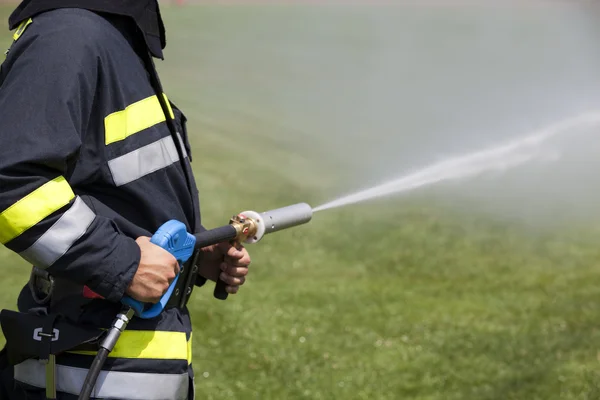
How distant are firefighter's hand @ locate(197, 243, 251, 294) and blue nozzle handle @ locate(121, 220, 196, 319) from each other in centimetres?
36

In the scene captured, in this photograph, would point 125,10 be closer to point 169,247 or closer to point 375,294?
point 169,247

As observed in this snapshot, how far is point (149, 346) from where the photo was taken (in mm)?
2207

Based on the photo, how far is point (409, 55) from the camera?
1069cm

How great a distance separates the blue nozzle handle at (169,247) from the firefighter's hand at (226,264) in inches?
14.0

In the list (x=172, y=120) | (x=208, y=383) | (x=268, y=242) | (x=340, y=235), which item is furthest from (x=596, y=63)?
(x=172, y=120)

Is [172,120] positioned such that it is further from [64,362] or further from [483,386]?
[483,386]

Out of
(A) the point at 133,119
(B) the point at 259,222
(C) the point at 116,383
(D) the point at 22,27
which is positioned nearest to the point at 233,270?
(B) the point at 259,222

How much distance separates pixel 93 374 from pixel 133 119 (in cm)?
64

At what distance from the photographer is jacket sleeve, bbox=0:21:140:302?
6.13 feet

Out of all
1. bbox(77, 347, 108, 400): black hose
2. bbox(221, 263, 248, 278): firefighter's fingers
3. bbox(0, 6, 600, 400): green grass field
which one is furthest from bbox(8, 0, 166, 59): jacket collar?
bbox(0, 6, 600, 400): green grass field

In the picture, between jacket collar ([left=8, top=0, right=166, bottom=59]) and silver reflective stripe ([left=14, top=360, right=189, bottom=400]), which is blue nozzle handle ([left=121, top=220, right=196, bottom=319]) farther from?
jacket collar ([left=8, top=0, right=166, bottom=59])

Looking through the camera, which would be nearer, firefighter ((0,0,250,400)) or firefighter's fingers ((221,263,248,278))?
firefighter ((0,0,250,400))

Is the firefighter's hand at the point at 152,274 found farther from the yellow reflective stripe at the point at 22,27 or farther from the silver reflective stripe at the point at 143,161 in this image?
the yellow reflective stripe at the point at 22,27

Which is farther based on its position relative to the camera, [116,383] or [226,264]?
[226,264]
